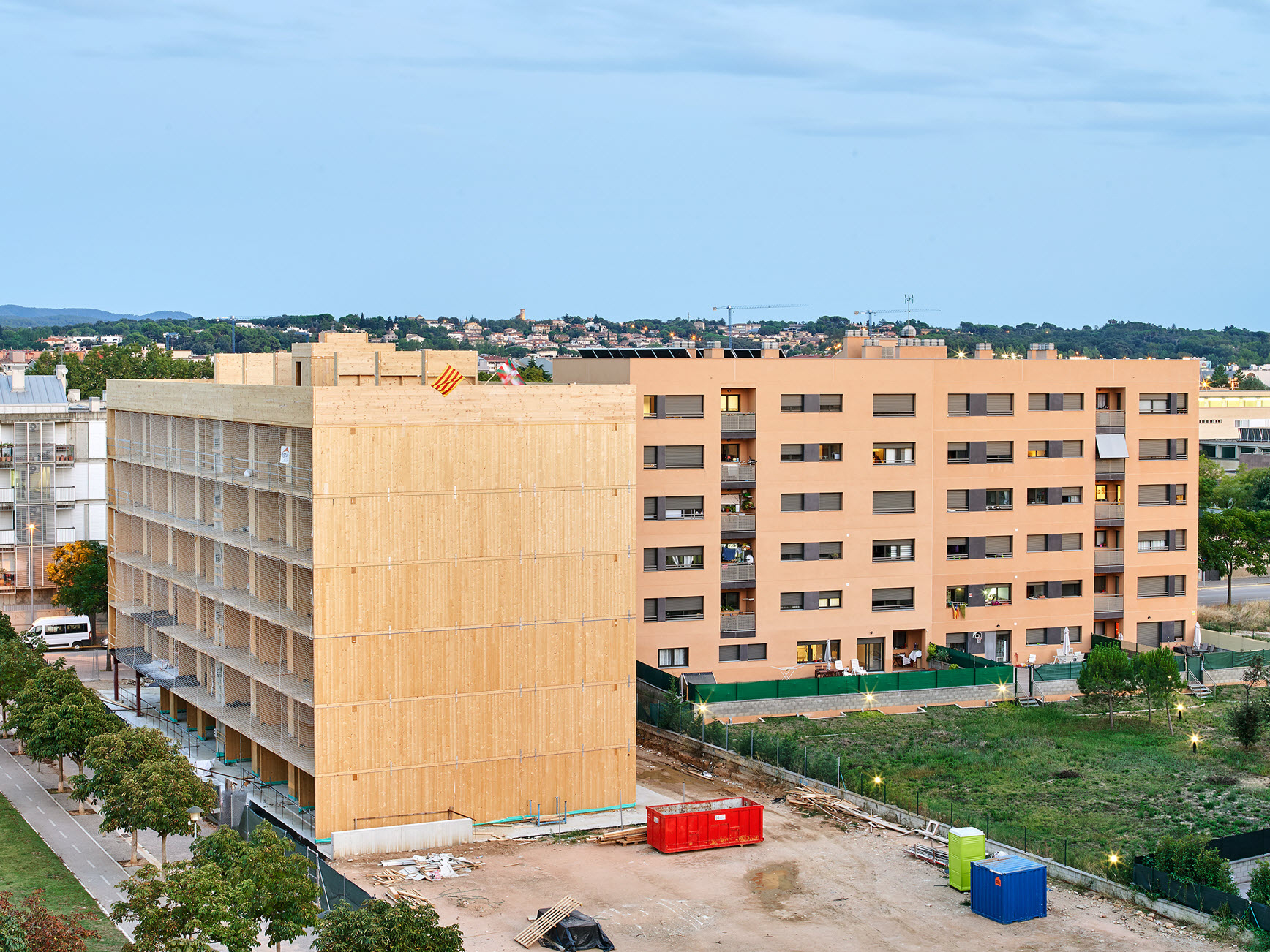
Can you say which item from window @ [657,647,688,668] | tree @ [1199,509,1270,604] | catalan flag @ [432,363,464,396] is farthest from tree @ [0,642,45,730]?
tree @ [1199,509,1270,604]

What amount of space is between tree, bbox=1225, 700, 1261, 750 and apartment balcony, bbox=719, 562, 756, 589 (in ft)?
80.9

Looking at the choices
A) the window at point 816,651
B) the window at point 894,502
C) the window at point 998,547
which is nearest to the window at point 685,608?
the window at point 816,651

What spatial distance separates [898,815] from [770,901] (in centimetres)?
1060

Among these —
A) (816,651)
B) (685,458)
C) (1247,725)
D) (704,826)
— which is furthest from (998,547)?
(704,826)

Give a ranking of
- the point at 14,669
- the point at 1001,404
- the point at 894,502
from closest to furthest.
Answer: the point at 14,669 → the point at 894,502 → the point at 1001,404

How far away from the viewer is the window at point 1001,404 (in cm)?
8694

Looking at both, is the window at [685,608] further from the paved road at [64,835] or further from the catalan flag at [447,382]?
the paved road at [64,835]

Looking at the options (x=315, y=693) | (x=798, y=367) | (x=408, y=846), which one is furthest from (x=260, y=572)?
(x=798, y=367)

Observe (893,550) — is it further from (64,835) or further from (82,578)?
(82,578)

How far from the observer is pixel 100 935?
153 ft

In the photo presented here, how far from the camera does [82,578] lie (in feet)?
319

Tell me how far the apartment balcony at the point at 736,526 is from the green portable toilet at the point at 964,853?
32.9m

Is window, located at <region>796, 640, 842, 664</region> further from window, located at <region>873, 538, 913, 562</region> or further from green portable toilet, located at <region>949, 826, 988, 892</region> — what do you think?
green portable toilet, located at <region>949, 826, 988, 892</region>

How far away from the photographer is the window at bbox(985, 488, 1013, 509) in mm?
87188
